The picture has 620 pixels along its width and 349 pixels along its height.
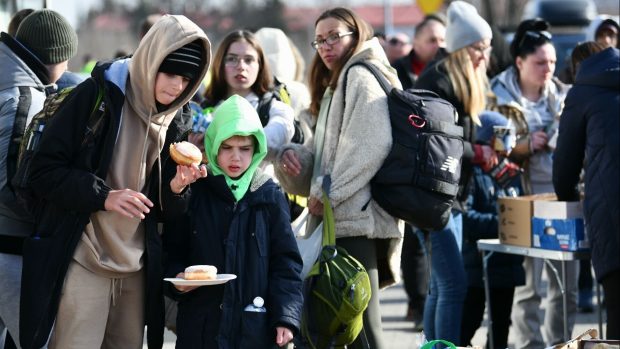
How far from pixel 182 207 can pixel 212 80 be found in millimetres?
2149

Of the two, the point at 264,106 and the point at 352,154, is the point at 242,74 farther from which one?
the point at 352,154

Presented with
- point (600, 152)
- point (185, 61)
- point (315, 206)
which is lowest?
point (315, 206)

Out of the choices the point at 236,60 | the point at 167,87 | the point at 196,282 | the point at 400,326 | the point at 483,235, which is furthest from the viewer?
the point at 400,326

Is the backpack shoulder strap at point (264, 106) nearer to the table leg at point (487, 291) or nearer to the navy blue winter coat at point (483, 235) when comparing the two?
the navy blue winter coat at point (483, 235)

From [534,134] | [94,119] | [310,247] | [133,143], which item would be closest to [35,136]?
[94,119]

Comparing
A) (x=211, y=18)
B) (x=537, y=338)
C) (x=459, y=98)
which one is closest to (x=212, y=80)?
(x=459, y=98)

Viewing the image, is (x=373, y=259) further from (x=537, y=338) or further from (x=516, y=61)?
(x=516, y=61)

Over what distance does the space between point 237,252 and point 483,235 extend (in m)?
2.66

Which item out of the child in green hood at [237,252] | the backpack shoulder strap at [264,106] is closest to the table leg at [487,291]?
the backpack shoulder strap at [264,106]

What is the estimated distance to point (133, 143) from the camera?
15.9 ft

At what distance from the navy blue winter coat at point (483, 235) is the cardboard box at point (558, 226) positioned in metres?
0.68

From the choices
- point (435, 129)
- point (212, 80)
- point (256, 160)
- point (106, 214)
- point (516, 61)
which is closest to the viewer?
point (106, 214)

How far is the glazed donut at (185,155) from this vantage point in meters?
4.70

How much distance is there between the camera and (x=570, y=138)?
19.9 ft
